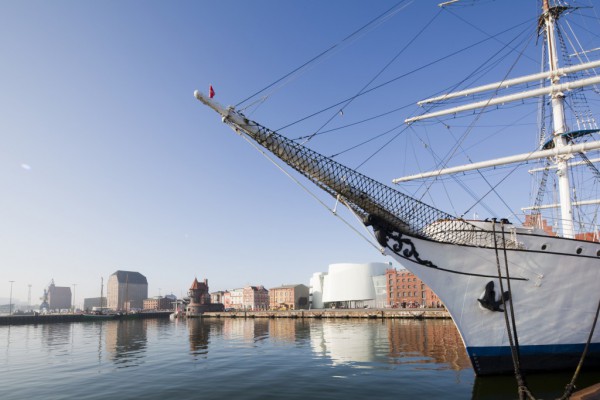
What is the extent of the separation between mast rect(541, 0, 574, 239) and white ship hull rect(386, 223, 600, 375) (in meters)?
2.80

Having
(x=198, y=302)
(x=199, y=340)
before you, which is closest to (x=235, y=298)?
(x=198, y=302)

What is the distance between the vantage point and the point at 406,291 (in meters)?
84.6

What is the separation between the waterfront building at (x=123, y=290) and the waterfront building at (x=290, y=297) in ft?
339

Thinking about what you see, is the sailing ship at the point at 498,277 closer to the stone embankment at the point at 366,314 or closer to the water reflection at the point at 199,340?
the water reflection at the point at 199,340

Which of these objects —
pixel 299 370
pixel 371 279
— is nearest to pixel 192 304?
pixel 371 279

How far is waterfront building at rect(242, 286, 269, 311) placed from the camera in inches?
4825

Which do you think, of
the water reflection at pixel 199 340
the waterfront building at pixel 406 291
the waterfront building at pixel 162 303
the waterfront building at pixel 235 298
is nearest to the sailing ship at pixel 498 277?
the water reflection at pixel 199 340

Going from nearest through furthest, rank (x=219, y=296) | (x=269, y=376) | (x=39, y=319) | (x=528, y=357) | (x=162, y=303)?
(x=528, y=357) → (x=269, y=376) → (x=39, y=319) → (x=219, y=296) → (x=162, y=303)

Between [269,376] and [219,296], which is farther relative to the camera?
[219,296]

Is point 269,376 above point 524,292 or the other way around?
the other way around

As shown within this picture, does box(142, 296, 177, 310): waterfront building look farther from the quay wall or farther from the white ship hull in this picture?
the white ship hull

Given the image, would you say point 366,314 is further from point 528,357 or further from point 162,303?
point 162,303

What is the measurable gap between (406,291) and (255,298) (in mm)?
56445

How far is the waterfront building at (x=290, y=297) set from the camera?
11038cm
